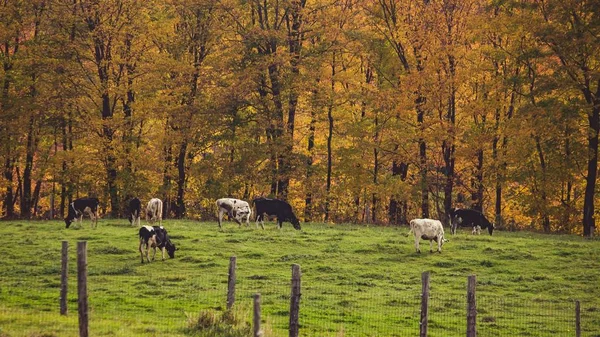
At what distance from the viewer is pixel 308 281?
84.1 ft

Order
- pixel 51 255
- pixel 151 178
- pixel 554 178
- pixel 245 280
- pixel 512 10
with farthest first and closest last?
pixel 151 178, pixel 512 10, pixel 554 178, pixel 51 255, pixel 245 280

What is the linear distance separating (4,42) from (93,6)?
22.4 feet

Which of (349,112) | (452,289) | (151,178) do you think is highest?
(349,112)

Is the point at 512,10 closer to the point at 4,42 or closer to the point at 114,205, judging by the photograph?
the point at 114,205

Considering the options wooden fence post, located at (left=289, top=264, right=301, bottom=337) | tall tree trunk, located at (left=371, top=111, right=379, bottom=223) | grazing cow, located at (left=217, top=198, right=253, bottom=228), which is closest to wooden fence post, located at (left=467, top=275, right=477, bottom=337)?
wooden fence post, located at (left=289, top=264, right=301, bottom=337)

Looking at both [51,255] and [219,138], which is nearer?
[51,255]

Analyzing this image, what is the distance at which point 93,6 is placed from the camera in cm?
4472

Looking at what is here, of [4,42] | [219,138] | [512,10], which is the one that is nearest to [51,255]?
[219,138]

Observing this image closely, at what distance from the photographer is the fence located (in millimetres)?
Result: 16719

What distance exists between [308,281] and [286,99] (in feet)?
77.7

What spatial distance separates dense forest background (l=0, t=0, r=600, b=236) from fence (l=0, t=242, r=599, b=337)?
1918cm

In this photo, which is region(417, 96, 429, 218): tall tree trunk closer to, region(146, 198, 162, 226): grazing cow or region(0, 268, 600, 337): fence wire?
region(146, 198, 162, 226): grazing cow

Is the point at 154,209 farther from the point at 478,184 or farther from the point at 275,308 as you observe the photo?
the point at 478,184

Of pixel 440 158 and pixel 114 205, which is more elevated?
pixel 440 158
